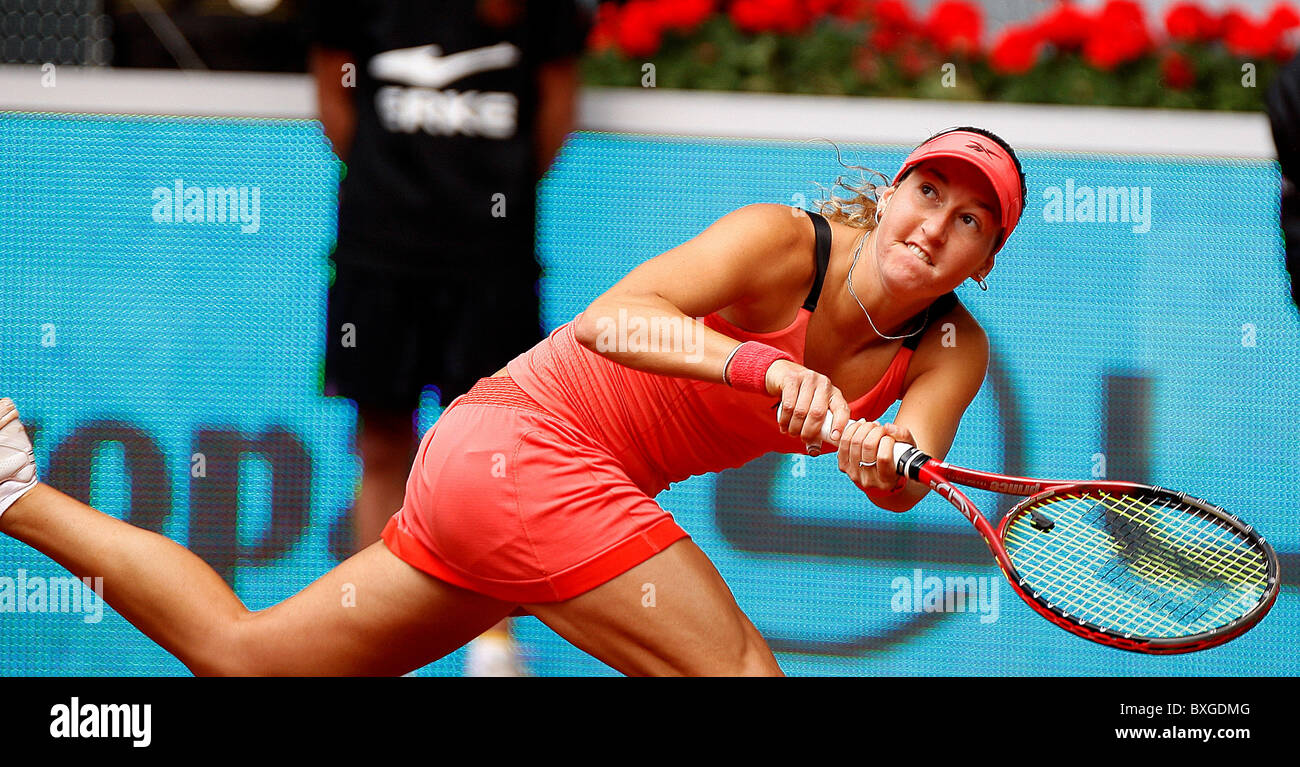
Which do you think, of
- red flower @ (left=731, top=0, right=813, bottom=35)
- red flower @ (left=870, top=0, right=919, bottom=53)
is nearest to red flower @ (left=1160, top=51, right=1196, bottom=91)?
red flower @ (left=870, top=0, right=919, bottom=53)

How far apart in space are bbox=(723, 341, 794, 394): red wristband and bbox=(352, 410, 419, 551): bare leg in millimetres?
1085

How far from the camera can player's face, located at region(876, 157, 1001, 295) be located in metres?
1.99

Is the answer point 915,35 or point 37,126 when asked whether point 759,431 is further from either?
point 37,126

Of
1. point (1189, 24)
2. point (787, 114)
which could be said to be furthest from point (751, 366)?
point (1189, 24)

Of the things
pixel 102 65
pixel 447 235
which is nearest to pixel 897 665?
pixel 447 235

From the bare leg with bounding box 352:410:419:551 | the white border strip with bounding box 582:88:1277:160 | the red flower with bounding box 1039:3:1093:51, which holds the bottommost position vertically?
the bare leg with bounding box 352:410:419:551

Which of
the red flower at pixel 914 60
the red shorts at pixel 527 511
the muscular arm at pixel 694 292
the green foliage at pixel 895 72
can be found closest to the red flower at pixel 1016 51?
the green foliage at pixel 895 72

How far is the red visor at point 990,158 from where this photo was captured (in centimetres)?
196

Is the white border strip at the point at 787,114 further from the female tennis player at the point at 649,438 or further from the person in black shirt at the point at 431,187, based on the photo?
the female tennis player at the point at 649,438

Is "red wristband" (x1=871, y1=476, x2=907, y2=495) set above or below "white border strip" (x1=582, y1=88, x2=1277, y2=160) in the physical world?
below

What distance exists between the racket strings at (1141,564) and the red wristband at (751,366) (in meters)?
0.48

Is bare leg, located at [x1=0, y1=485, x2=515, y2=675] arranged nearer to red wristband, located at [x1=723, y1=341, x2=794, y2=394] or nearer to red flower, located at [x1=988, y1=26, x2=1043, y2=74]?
red wristband, located at [x1=723, y1=341, x2=794, y2=394]

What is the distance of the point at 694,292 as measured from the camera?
1940mm
